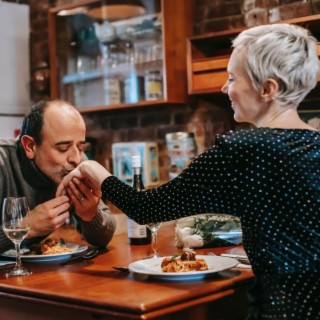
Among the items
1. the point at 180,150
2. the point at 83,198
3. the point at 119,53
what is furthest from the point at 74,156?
the point at 119,53

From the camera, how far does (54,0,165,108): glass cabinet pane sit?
11.4 feet

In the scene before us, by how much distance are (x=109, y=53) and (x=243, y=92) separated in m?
2.32

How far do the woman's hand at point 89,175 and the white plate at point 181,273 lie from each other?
0.84ft

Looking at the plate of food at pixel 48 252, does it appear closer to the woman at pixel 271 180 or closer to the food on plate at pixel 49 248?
the food on plate at pixel 49 248

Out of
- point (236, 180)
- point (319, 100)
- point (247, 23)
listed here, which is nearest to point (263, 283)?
point (236, 180)

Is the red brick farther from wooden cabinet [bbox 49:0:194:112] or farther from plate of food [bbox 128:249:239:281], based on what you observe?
plate of food [bbox 128:249:239:281]

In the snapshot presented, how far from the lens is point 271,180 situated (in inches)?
57.0

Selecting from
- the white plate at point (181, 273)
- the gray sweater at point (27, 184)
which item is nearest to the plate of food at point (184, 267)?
the white plate at point (181, 273)

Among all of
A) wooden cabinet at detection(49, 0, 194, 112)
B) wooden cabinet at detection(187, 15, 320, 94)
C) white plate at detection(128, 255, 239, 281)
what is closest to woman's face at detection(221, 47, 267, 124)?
white plate at detection(128, 255, 239, 281)

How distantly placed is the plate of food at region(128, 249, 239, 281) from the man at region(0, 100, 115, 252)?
1.47 ft

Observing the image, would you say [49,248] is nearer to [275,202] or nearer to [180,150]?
[275,202]

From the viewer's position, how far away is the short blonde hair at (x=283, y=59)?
150 centimetres

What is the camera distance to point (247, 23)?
3.25 m

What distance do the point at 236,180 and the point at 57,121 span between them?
0.93 metres
